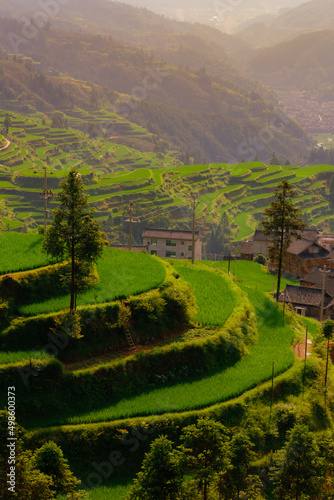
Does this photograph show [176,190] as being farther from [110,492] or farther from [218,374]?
[110,492]

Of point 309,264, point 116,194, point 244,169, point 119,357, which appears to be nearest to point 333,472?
point 119,357

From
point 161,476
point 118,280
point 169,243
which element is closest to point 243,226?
point 169,243

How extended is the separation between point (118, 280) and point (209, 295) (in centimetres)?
791

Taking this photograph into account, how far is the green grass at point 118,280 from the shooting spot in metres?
30.2

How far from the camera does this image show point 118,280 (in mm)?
34906

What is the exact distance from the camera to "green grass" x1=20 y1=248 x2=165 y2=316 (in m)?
30.2

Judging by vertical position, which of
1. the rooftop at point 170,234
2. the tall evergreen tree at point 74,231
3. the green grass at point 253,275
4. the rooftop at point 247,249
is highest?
the tall evergreen tree at point 74,231

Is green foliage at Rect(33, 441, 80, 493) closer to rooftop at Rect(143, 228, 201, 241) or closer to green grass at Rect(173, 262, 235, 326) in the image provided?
green grass at Rect(173, 262, 235, 326)

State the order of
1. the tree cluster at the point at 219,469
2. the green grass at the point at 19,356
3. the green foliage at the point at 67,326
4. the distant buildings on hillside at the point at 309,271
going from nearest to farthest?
1. the tree cluster at the point at 219,469
2. the green grass at the point at 19,356
3. the green foliage at the point at 67,326
4. the distant buildings on hillside at the point at 309,271

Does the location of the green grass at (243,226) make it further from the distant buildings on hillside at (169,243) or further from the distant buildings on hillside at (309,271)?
the distant buildings on hillside at (169,243)

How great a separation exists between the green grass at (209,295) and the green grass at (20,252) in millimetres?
10769

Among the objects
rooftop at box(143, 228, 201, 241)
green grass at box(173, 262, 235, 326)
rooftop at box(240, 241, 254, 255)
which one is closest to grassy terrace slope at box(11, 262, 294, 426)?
green grass at box(173, 262, 235, 326)

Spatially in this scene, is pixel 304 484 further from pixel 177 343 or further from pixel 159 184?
pixel 159 184

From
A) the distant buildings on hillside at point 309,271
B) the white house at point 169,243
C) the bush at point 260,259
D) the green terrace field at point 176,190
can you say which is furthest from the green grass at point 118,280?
the green terrace field at point 176,190
